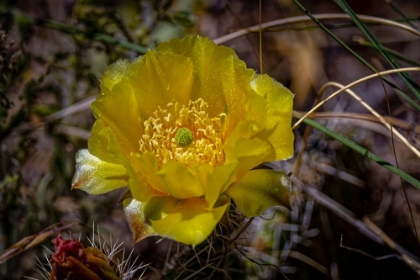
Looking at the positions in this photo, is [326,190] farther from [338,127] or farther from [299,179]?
[338,127]

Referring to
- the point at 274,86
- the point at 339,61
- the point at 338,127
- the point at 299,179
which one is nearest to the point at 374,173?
the point at 338,127

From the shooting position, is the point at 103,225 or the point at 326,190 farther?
the point at 103,225

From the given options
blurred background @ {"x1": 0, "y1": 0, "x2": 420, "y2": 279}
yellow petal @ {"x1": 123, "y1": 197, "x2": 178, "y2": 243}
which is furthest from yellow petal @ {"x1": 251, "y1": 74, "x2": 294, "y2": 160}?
blurred background @ {"x1": 0, "y1": 0, "x2": 420, "y2": 279}

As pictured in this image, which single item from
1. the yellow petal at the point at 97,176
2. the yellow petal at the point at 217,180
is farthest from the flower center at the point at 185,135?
the yellow petal at the point at 217,180

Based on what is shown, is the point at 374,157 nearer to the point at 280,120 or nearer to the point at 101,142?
the point at 280,120

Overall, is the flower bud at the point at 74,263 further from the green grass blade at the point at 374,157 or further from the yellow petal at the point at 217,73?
the green grass blade at the point at 374,157

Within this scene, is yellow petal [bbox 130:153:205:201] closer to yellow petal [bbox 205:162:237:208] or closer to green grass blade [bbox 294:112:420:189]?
yellow petal [bbox 205:162:237:208]

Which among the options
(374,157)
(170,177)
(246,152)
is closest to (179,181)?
(170,177)
